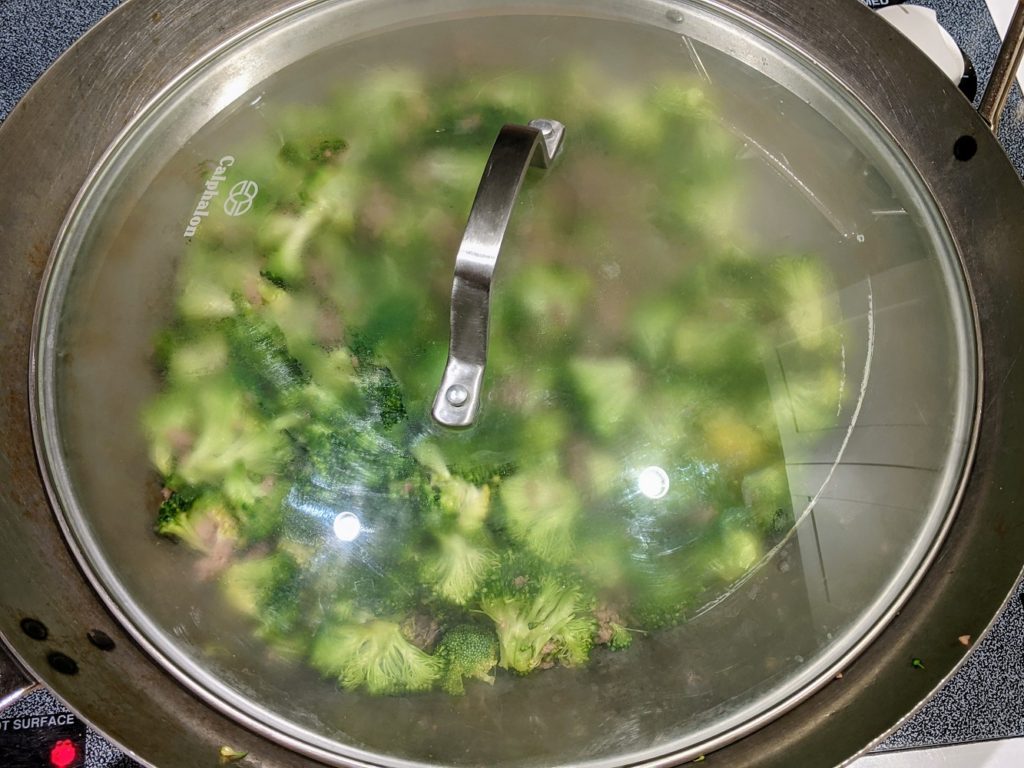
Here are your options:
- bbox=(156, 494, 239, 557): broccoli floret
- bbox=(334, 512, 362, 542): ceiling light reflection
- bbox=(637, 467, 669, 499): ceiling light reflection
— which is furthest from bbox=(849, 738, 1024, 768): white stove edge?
bbox=(156, 494, 239, 557): broccoli floret

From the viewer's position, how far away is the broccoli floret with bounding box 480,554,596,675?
1015mm

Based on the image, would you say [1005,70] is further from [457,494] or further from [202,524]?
[202,524]

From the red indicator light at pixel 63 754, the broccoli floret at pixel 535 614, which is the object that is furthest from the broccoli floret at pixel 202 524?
the red indicator light at pixel 63 754

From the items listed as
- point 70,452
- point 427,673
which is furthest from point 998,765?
point 70,452

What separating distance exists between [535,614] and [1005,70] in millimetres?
1047

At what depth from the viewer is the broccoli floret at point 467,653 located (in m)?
1.01

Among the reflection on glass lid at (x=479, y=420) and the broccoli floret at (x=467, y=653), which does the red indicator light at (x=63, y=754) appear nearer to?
the reflection on glass lid at (x=479, y=420)

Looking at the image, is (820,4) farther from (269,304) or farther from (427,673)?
(427,673)

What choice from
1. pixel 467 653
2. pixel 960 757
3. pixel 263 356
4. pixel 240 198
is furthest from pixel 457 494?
pixel 960 757

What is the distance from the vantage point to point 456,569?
1019mm

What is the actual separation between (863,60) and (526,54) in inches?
22.0

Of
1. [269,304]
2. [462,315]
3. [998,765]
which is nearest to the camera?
[462,315]

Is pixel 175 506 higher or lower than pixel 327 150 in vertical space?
lower

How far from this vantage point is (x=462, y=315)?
3.23 feet
